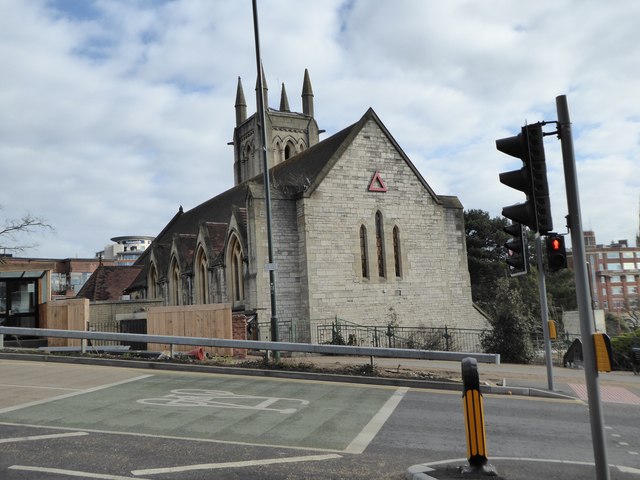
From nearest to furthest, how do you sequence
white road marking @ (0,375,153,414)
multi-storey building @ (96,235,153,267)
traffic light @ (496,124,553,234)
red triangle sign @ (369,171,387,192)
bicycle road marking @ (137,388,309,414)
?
traffic light @ (496,124,553,234), white road marking @ (0,375,153,414), bicycle road marking @ (137,388,309,414), red triangle sign @ (369,171,387,192), multi-storey building @ (96,235,153,267)

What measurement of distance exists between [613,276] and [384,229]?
341ft

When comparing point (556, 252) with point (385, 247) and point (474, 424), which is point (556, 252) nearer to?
point (474, 424)

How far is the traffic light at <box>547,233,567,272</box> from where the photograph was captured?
5812 mm

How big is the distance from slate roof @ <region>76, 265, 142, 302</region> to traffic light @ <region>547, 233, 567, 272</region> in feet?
143

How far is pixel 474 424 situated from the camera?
5840 mm

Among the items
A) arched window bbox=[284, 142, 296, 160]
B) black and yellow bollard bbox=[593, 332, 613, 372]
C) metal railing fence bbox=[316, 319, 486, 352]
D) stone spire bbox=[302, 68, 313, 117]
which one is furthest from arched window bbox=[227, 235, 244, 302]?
stone spire bbox=[302, 68, 313, 117]

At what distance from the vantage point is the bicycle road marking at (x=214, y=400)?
940 cm

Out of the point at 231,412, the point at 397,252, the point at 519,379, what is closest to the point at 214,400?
the point at 231,412

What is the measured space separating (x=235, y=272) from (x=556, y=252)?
77.4 ft

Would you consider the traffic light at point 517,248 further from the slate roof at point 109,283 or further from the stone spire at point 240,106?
the stone spire at point 240,106

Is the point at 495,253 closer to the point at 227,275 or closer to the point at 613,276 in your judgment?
the point at 227,275

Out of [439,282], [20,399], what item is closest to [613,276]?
[439,282]

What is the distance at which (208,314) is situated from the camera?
58.6 ft

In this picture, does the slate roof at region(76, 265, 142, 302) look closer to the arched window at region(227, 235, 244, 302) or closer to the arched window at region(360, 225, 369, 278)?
the arched window at region(227, 235, 244, 302)
